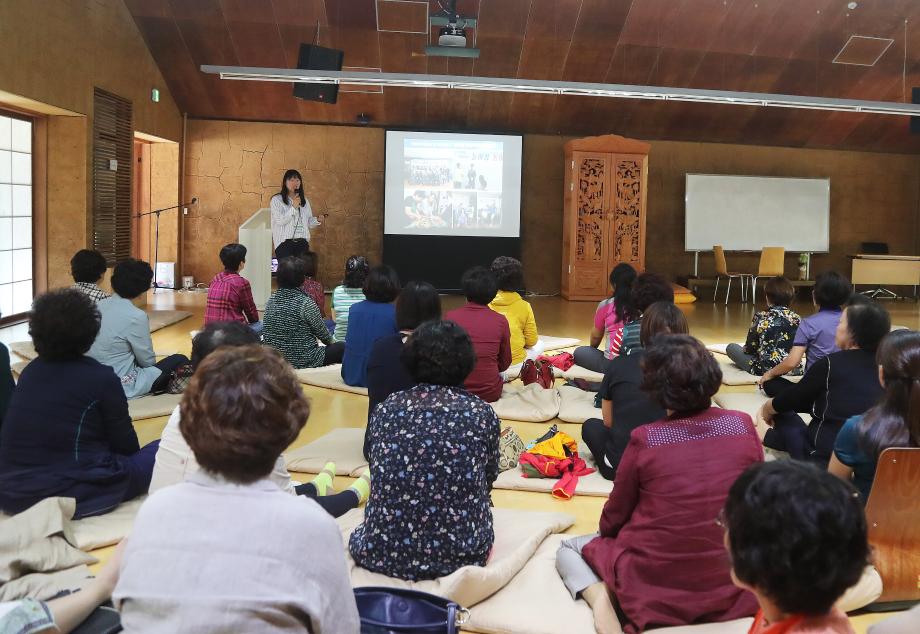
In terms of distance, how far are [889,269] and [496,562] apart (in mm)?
11243

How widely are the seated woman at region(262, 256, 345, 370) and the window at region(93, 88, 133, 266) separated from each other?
12.6ft

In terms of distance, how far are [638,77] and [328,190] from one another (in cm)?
448

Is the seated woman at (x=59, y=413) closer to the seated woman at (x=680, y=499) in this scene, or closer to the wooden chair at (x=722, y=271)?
the seated woman at (x=680, y=499)

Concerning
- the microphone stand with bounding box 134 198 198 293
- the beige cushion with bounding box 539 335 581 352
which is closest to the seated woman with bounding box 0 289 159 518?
the beige cushion with bounding box 539 335 581 352

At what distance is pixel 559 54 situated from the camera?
10.4m

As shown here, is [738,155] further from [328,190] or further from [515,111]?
[328,190]

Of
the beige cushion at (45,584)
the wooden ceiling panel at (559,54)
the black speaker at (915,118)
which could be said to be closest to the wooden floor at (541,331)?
the beige cushion at (45,584)

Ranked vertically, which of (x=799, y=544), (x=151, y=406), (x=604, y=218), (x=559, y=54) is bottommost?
(x=151, y=406)

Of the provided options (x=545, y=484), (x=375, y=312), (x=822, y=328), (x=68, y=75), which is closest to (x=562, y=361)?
(x=375, y=312)

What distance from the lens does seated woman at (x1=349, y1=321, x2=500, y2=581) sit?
2.34 m

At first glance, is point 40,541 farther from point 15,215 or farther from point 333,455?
point 15,215

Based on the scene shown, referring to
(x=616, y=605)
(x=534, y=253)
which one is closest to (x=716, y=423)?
(x=616, y=605)

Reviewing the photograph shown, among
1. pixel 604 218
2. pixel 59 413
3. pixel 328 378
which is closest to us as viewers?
pixel 59 413

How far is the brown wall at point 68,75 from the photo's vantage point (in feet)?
23.0
